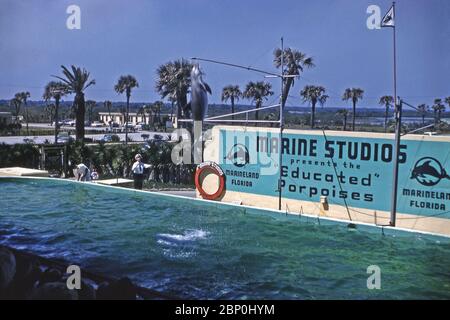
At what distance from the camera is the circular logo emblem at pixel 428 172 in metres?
12.9

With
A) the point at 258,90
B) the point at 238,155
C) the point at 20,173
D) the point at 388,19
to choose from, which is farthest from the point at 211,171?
the point at 258,90

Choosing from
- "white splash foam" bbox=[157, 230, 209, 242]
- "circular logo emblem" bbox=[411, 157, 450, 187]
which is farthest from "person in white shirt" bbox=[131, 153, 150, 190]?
"circular logo emblem" bbox=[411, 157, 450, 187]

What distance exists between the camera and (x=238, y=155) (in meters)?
17.0

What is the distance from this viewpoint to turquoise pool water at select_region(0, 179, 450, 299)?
367 inches

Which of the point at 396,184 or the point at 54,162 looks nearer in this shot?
the point at 396,184

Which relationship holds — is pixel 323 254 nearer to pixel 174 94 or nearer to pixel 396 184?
pixel 396 184

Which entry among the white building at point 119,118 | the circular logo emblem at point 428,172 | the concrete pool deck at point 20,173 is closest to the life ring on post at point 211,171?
the circular logo emblem at point 428,172

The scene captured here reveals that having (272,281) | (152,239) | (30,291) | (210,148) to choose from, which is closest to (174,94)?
(210,148)

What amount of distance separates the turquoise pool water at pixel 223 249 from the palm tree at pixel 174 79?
27496 mm

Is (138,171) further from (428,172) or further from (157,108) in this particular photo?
(157,108)

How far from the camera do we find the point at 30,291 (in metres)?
5.91

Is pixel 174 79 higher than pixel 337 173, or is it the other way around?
pixel 174 79

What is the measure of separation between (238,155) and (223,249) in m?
5.75
